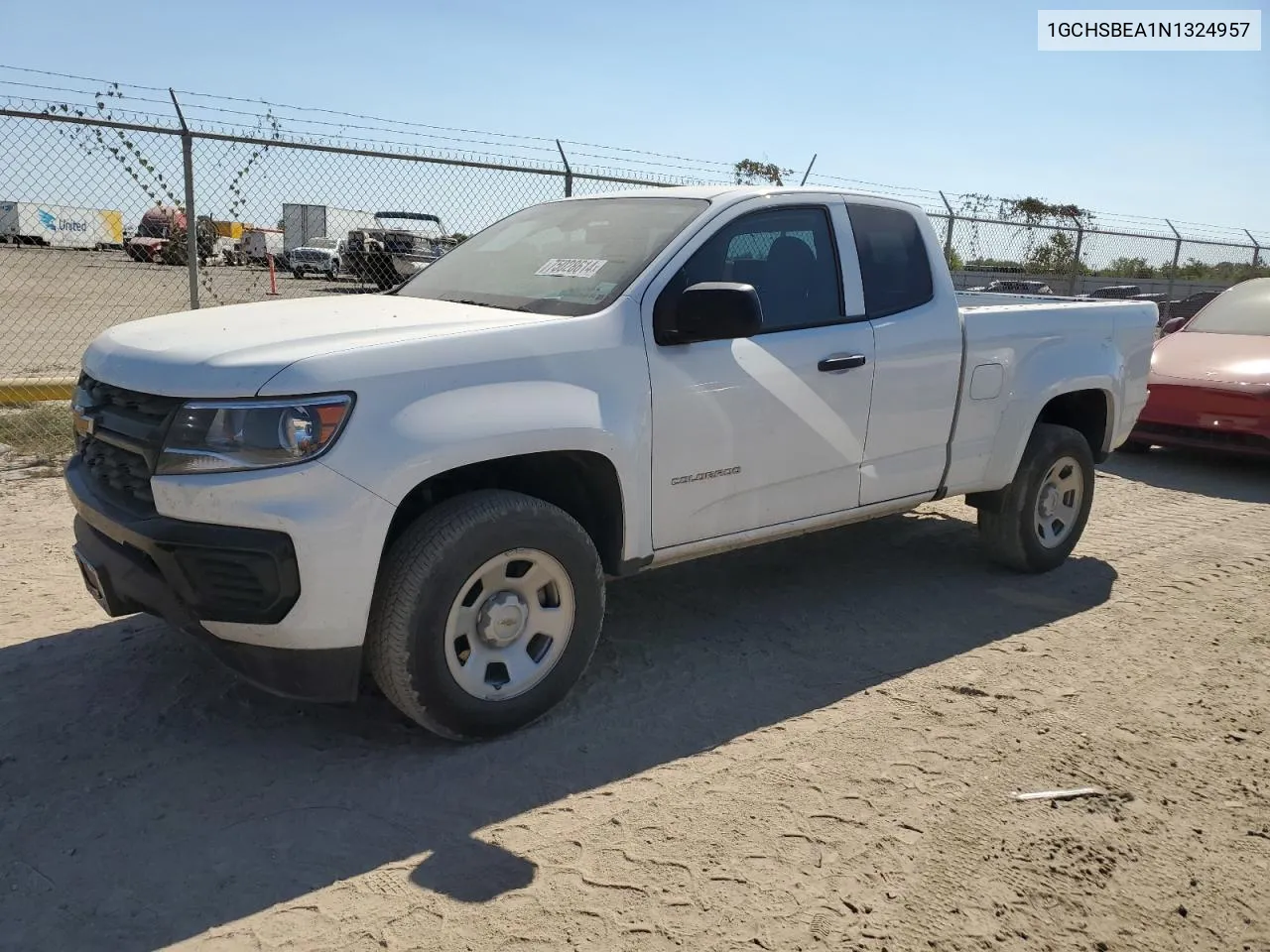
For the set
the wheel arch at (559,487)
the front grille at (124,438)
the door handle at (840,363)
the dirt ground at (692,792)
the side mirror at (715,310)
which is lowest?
the dirt ground at (692,792)

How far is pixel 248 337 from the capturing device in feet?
10.9

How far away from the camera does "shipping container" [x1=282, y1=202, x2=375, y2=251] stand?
10.2 m

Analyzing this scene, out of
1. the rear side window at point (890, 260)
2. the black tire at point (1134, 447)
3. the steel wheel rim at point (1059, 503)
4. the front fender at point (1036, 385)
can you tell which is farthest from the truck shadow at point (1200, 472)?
the rear side window at point (890, 260)

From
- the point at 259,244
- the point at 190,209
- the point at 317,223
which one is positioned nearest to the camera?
the point at 190,209

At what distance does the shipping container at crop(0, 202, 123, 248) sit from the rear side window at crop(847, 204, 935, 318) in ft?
Answer: 21.0

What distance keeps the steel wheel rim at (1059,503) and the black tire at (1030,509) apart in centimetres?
2

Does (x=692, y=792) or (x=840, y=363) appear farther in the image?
(x=840, y=363)

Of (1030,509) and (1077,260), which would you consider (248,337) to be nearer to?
(1030,509)

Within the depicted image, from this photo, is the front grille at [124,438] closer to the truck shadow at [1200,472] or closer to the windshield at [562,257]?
the windshield at [562,257]

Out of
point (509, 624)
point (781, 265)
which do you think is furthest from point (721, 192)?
point (509, 624)

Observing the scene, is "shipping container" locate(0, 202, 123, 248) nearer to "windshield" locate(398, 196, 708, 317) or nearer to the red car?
"windshield" locate(398, 196, 708, 317)

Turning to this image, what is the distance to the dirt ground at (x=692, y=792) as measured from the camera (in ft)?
8.73

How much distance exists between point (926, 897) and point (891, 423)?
2.26 metres

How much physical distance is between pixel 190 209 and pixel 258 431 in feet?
17.4
